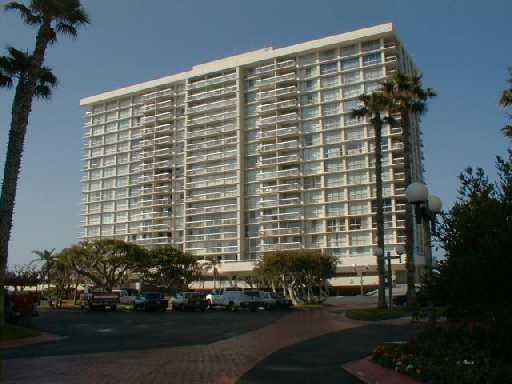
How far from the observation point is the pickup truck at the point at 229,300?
152ft

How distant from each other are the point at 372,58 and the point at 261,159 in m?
27.2

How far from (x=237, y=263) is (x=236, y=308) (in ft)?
170

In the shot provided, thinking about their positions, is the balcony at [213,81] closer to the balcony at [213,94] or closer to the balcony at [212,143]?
the balcony at [213,94]

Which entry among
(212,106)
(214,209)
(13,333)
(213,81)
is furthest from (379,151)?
(213,81)

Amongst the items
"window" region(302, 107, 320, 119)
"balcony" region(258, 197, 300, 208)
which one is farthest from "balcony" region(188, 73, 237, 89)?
"balcony" region(258, 197, 300, 208)

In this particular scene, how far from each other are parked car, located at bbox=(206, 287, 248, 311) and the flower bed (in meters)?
34.1

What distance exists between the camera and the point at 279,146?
10262 centimetres

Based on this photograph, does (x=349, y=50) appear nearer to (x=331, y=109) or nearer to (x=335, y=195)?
(x=331, y=109)

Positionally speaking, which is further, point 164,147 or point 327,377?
point 164,147

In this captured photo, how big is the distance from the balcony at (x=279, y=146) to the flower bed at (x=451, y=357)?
3516 inches

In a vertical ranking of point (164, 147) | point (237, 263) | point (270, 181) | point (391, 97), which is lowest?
point (237, 263)

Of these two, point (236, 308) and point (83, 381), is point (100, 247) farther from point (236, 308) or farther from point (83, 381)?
point (83, 381)

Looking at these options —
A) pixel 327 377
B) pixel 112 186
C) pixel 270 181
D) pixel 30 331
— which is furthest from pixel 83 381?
pixel 112 186

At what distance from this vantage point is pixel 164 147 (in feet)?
389
